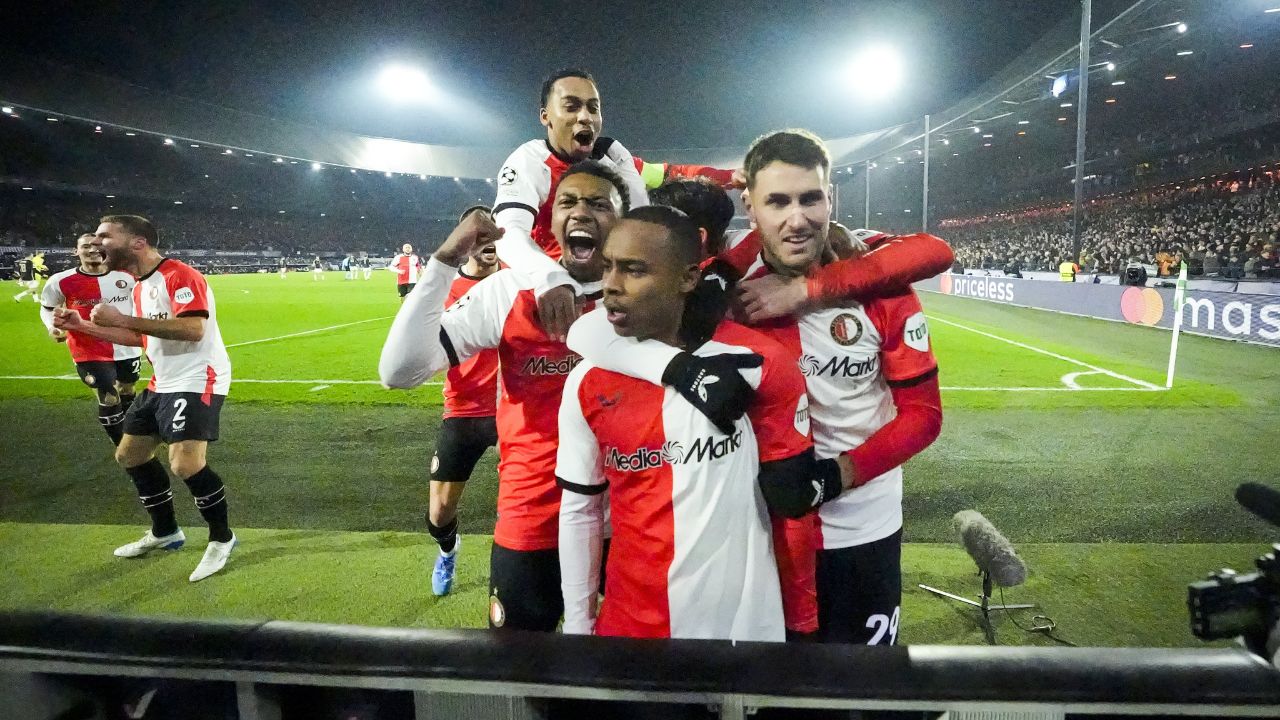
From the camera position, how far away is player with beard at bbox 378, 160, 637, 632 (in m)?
2.25

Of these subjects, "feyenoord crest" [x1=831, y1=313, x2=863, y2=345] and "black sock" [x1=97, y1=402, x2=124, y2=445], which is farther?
"black sock" [x1=97, y1=402, x2=124, y2=445]

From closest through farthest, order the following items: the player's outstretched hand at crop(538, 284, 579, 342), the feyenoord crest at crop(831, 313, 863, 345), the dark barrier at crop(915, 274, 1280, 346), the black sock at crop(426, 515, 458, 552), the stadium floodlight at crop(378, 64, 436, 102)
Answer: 1. the player's outstretched hand at crop(538, 284, 579, 342)
2. the feyenoord crest at crop(831, 313, 863, 345)
3. the black sock at crop(426, 515, 458, 552)
4. the dark barrier at crop(915, 274, 1280, 346)
5. the stadium floodlight at crop(378, 64, 436, 102)

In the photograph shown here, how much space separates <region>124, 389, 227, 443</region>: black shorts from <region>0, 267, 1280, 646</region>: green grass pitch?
0.91 metres

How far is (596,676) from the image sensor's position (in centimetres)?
109

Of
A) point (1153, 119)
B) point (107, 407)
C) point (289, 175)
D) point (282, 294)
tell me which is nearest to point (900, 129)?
point (1153, 119)

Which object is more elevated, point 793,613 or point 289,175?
point 289,175

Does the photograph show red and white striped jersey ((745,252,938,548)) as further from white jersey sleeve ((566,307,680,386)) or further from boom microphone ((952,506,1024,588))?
boom microphone ((952,506,1024,588))

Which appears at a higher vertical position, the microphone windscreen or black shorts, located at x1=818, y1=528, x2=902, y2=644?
black shorts, located at x1=818, y1=528, x2=902, y2=644

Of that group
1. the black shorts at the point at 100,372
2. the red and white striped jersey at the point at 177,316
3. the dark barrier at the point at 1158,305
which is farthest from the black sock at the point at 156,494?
the dark barrier at the point at 1158,305

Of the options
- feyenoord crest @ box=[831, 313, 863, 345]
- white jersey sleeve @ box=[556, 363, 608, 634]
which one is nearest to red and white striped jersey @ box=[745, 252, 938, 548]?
feyenoord crest @ box=[831, 313, 863, 345]

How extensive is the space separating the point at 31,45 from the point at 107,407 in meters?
35.7

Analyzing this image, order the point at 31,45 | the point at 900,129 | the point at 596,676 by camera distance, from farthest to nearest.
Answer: the point at 900,129 → the point at 31,45 → the point at 596,676

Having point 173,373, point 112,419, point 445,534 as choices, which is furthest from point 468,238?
point 112,419

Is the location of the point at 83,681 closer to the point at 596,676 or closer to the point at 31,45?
the point at 596,676
